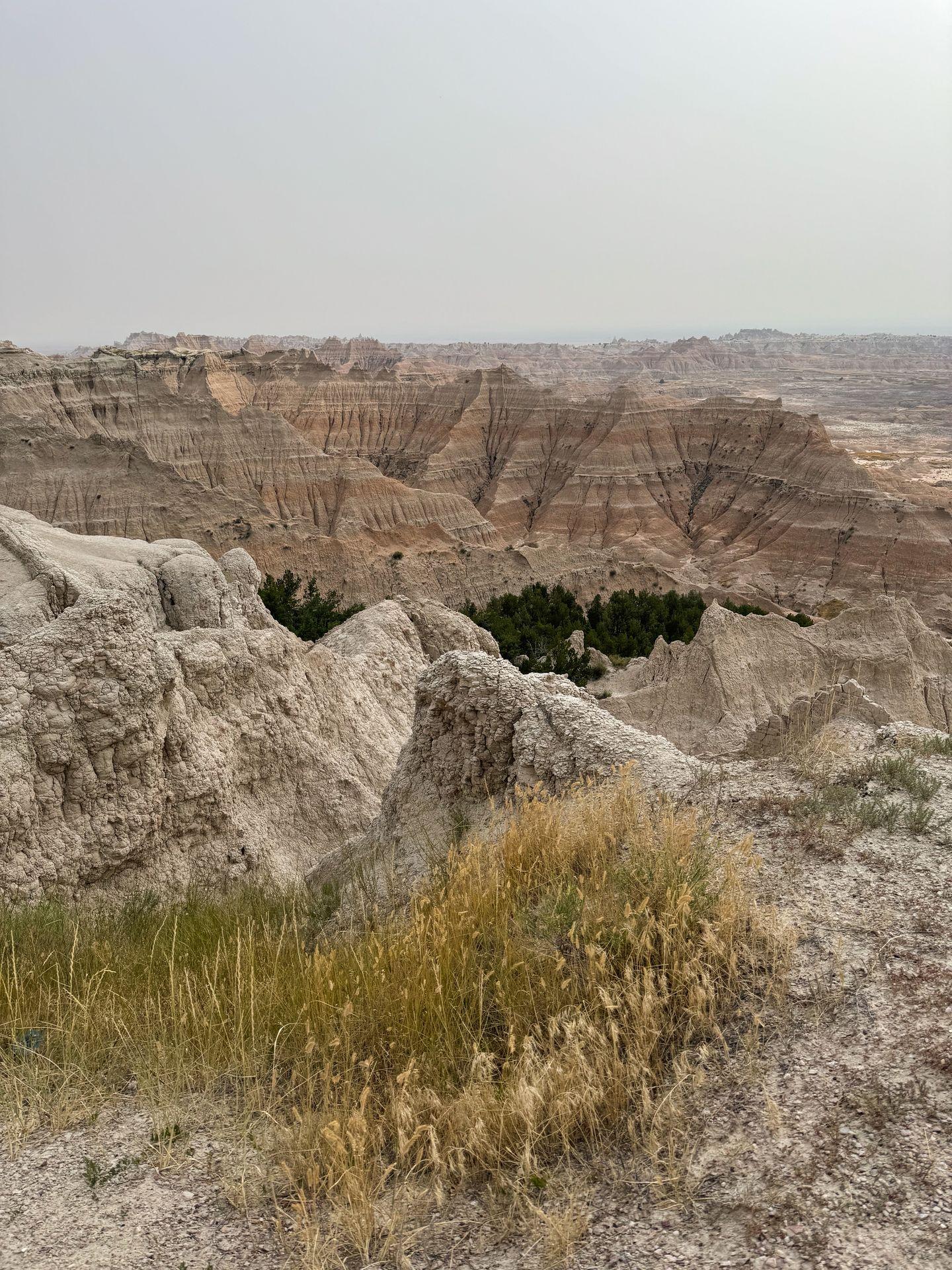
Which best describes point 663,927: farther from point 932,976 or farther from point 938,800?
point 938,800

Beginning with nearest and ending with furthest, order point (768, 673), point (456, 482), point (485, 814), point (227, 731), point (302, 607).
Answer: point (485, 814)
point (227, 731)
point (768, 673)
point (302, 607)
point (456, 482)

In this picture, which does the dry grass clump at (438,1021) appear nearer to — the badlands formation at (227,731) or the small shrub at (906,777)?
the small shrub at (906,777)

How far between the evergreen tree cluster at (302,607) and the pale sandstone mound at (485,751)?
1971 centimetres

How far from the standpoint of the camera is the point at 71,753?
7.23m

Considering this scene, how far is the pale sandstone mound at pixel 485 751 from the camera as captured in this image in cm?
620

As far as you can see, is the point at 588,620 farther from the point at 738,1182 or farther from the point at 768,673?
the point at 738,1182

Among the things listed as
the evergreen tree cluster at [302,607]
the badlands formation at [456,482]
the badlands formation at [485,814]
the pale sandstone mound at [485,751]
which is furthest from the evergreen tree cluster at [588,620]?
the pale sandstone mound at [485,751]

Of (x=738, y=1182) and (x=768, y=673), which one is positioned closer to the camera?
(x=738, y=1182)

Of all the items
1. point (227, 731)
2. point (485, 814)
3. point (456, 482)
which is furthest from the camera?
point (456, 482)

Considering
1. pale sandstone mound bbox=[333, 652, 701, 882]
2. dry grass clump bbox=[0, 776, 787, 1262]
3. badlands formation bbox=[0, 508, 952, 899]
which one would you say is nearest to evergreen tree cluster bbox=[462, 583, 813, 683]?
badlands formation bbox=[0, 508, 952, 899]

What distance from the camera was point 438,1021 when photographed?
322cm

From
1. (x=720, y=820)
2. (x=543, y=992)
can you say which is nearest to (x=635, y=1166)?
(x=543, y=992)

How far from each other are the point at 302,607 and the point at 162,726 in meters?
27.1

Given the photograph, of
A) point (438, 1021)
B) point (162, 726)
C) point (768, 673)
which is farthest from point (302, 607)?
point (438, 1021)
